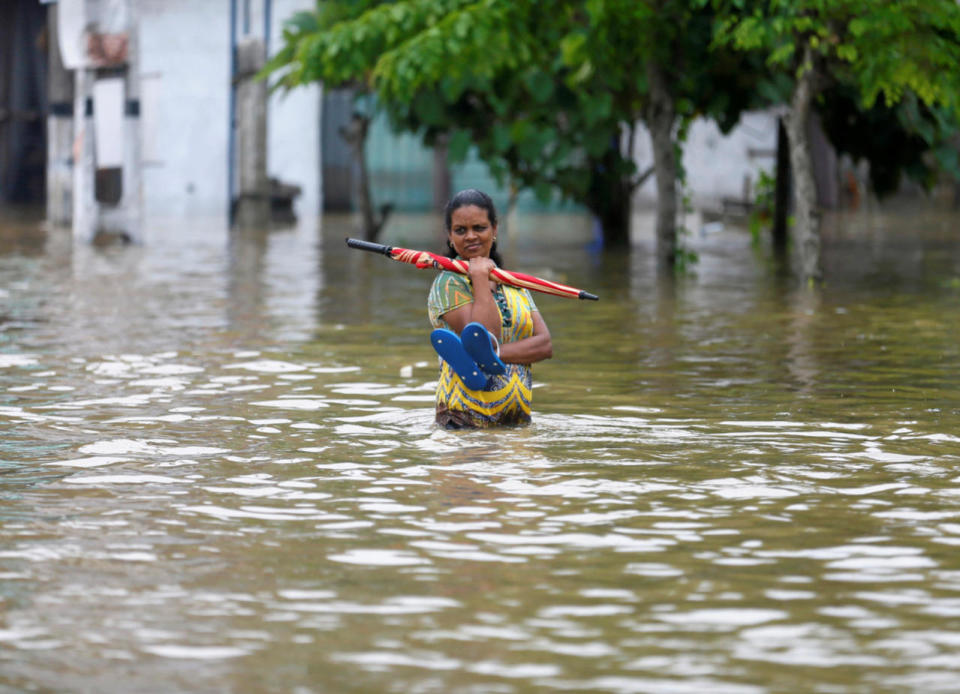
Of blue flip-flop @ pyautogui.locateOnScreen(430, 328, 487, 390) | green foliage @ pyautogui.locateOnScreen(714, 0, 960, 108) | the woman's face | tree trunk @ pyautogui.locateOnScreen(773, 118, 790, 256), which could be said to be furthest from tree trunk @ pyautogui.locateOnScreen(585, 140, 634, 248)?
blue flip-flop @ pyautogui.locateOnScreen(430, 328, 487, 390)

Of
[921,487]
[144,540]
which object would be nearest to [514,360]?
[921,487]

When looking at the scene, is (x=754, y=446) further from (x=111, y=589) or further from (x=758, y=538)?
(x=111, y=589)

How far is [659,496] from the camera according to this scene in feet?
20.6

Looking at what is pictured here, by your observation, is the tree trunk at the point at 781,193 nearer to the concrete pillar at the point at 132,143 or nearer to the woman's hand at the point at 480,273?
the concrete pillar at the point at 132,143

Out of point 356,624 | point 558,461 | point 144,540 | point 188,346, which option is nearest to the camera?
point 356,624

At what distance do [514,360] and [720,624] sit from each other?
305 centimetres

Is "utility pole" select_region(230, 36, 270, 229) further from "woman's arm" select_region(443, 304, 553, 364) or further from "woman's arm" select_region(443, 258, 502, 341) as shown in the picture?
"woman's arm" select_region(443, 258, 502, 341)

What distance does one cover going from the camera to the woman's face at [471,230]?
24.6 feet

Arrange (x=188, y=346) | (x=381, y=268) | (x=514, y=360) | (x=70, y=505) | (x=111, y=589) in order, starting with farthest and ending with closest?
(x=381, y=268)
(x=188, y=346)
(x=514, y=360)
(x=70, y=505)
(x=111, y=589)

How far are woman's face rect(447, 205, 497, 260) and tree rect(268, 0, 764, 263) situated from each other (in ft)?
24.8

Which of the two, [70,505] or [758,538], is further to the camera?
[70,505]

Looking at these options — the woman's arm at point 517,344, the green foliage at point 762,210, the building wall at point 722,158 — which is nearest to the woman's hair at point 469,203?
the woman's arm at point 517,344

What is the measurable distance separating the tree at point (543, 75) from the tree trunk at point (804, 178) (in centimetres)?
128

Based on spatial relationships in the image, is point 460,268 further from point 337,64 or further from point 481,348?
point 337,64
